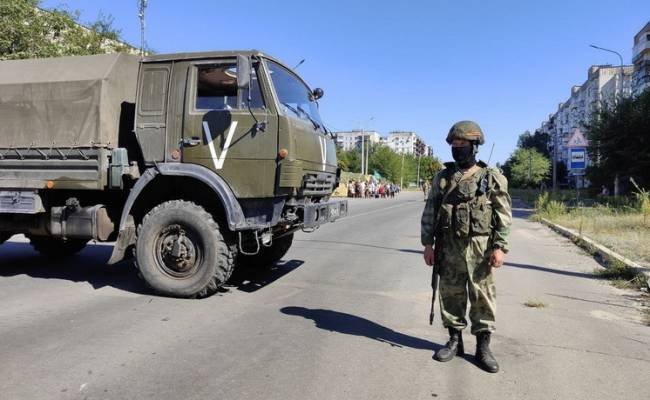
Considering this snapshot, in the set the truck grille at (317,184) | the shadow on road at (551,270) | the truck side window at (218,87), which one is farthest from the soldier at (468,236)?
the shadow on road at (551,270)

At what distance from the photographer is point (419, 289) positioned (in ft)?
21.8

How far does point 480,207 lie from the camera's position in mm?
3859

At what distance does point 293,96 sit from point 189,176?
1.57 m

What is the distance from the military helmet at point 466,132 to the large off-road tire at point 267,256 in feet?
13.1

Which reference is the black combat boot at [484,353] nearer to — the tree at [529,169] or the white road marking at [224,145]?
the white road marking at [224,145]

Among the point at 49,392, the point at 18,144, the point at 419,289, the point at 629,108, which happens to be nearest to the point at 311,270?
the point at 419,289

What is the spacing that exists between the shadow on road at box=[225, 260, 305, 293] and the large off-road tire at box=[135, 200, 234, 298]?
806 millimetres

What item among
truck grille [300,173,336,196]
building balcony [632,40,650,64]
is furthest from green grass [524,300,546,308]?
building balcony [632,40,650,64]

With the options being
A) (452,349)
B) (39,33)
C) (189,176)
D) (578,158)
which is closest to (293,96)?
(189,176)

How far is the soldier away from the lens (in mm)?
3871

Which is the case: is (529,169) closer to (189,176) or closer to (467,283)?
(189,176)

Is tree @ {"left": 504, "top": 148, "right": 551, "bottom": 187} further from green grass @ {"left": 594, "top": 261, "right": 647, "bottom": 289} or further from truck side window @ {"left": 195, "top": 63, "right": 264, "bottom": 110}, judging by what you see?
truck side window @ {"left": 195, "top": 63, "right": 264, "bottom": 110}

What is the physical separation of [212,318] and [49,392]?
1.89 meters

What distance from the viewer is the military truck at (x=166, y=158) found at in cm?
557
